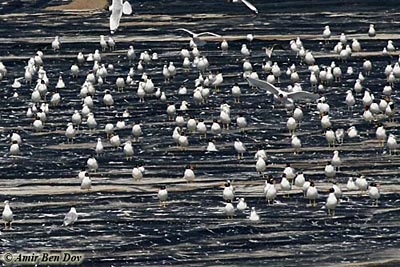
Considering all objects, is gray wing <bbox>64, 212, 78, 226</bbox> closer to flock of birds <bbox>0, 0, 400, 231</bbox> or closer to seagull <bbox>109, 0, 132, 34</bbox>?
→ flock of birds <bbox>0, 0, 400, 231</bbox>

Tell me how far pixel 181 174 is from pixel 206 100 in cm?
708

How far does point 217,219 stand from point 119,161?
196 inches

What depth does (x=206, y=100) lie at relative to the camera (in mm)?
41250

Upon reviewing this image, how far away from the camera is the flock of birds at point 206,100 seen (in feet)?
107

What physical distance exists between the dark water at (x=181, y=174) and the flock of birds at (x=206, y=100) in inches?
7.7

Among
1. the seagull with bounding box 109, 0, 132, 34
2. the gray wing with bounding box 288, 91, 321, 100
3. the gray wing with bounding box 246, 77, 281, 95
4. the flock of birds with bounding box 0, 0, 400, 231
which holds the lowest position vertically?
the flock of birds with bounding box 0, 0, 400, 231

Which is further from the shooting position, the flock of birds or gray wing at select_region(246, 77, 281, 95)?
gray wing at select_region(246, 77, 281, 95)

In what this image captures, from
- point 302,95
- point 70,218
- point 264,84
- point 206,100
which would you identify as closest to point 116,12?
point 264,84

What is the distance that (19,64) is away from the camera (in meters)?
47.4

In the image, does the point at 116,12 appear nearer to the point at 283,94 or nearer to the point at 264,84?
the point at 264,84

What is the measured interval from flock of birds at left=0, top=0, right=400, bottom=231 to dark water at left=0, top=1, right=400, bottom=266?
195 millimetres

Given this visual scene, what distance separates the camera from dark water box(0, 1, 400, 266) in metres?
29.5

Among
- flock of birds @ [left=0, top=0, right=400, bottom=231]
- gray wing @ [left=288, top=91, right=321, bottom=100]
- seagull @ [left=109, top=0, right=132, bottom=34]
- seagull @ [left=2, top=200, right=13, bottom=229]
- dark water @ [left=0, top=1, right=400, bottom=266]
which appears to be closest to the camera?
dark water @ [left=0, top=1, right=400, bottom=266]

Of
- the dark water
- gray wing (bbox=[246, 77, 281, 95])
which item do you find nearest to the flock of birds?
gray wing (bbox=[246, 77, 281, 95])
